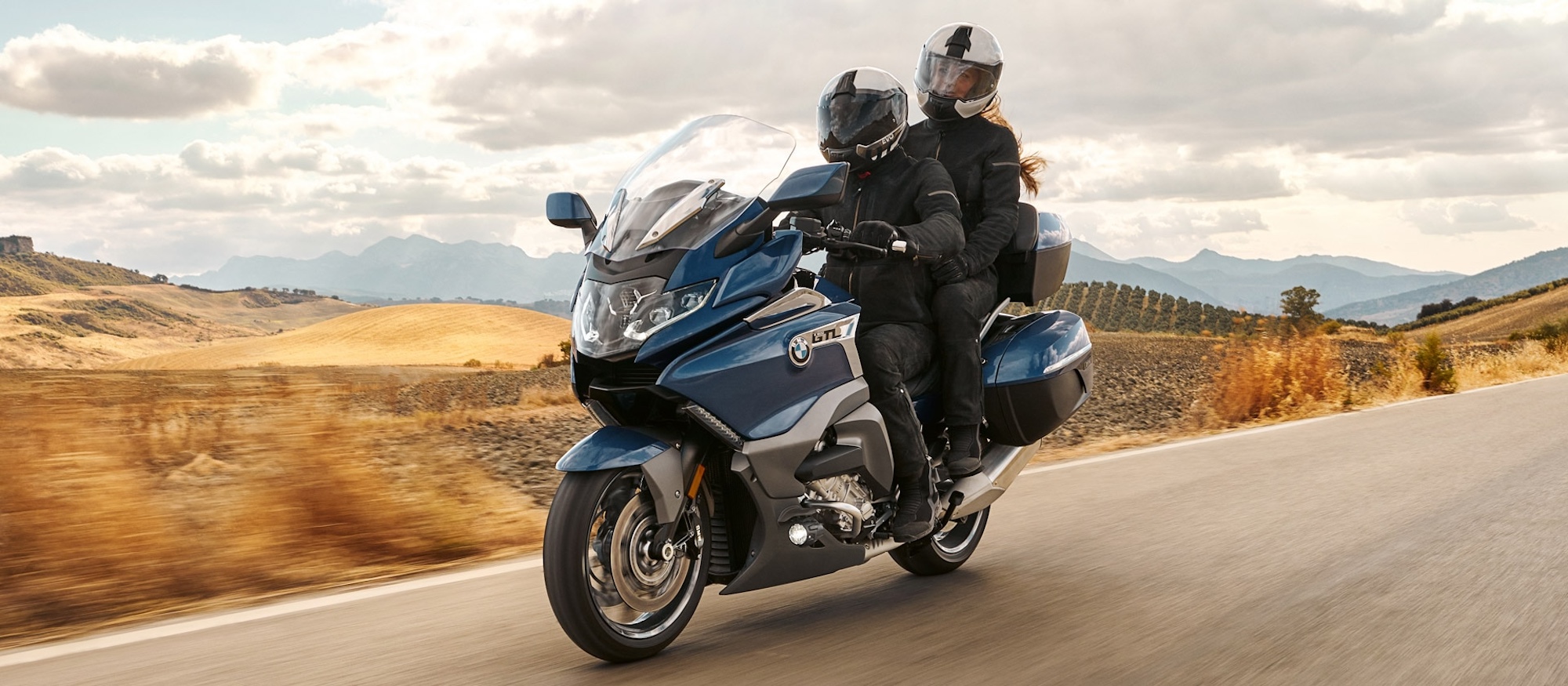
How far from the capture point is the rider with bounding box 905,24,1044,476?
4664 millimetres

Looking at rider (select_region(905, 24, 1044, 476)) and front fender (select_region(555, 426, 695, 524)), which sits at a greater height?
rider (select_region(905, 24, 1044, 476))

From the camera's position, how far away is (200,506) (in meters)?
5.95

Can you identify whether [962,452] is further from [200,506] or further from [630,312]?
[200,506]

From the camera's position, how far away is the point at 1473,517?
20.2 ft

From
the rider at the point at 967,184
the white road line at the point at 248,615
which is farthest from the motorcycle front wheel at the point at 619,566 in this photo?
the white road line at the point at 248,615

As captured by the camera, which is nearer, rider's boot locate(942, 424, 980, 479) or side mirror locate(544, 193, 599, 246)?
side mirror locate(544, 193, 599, 246)

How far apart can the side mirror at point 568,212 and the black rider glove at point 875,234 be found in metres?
0.92

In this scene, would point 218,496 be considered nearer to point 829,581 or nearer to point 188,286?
point 829,581

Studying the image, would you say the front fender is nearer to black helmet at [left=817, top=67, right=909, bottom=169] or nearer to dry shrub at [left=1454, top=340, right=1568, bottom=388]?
black helmet at [left=817, top=67, right=909, bottom=169]

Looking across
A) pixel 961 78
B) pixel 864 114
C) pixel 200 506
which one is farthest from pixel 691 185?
pixel 200 506

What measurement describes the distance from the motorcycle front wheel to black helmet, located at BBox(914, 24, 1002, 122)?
7.31ft

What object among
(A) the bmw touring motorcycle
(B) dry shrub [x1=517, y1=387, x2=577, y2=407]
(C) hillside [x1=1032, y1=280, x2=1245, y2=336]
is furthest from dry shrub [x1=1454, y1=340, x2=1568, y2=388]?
(C) hillside [x1=1032, y1=280, x2=1245, y2=336]

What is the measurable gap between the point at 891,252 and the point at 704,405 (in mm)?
969

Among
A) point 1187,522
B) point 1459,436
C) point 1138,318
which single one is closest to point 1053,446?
point 1459,436
